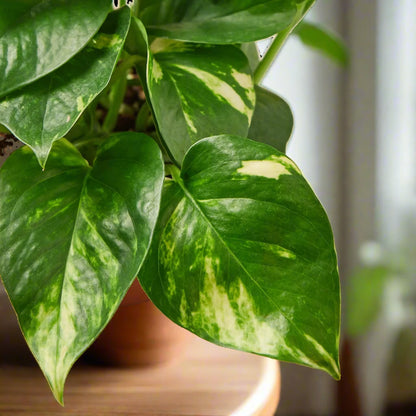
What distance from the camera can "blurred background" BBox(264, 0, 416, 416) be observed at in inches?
60.1

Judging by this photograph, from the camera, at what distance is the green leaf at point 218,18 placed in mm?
357

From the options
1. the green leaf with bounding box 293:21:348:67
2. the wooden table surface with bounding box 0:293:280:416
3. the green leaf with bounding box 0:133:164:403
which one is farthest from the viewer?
the green leaf with bounding box 293:21:348:67

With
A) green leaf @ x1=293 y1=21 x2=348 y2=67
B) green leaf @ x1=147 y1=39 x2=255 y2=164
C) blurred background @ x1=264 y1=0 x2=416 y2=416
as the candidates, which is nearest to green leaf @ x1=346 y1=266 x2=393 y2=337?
blurred background @ x1=264 y1=0 x2=416 y2=416

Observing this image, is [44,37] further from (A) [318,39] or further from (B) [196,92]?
(A) [318,39]

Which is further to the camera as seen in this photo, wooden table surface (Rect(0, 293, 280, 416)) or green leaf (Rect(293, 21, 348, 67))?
green leaf (Rect(293, 21, 348, 67))

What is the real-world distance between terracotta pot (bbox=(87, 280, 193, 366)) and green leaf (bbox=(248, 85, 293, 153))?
148 mm

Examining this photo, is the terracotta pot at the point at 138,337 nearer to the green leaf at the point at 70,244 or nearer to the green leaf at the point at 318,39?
the green leaf at the point at 70,244

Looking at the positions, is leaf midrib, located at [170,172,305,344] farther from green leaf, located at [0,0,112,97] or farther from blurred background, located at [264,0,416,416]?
blurred background, located at [264,0,416,416]

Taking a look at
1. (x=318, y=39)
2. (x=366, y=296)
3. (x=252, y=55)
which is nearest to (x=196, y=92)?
(x=252, y=55)

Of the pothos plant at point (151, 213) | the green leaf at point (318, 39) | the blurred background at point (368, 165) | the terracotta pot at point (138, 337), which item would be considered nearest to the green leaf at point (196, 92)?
the pothos plant at point (151, 213)

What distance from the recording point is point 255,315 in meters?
0.30

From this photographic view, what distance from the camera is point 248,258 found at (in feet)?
1.00

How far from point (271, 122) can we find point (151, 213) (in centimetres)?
18

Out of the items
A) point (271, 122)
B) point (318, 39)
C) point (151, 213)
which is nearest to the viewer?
point (151, 213)
